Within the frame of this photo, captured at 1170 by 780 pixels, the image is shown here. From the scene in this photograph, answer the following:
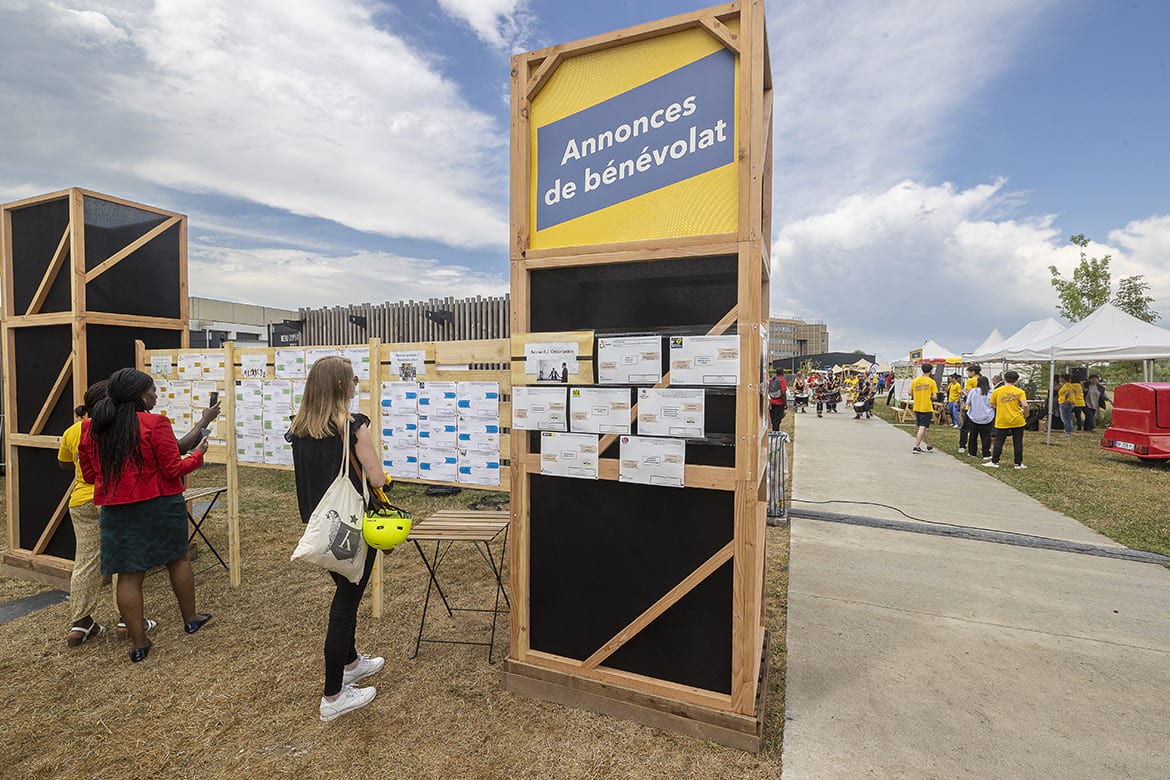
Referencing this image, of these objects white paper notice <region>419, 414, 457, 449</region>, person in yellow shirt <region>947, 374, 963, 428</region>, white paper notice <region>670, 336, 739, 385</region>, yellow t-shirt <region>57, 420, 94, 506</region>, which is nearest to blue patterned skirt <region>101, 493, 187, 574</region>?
yellow t-shirt <region>57, 420, 94, 506</region>

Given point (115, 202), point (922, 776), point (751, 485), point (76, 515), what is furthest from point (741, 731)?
point (115, 202)

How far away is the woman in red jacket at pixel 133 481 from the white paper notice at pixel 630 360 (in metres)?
2.74

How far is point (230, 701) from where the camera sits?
2912 mm

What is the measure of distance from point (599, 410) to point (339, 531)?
1.38 metres

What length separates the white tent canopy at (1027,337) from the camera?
16.0 meters

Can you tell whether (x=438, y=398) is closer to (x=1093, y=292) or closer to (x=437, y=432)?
(x=437, y=432)

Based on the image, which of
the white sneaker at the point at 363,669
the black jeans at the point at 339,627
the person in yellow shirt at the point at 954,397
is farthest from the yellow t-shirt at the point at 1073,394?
the black jeans at the point at 339,627

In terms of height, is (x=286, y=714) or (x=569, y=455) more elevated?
(x=569, y=455)

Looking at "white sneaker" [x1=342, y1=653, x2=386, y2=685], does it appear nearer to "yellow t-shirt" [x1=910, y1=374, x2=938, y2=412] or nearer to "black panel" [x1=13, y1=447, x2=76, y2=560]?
"black panel" [x1=13, y1=447, x2=76, y2=560]

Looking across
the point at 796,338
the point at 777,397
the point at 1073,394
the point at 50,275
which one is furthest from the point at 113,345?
the point at 796,338

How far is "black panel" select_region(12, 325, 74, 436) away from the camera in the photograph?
189 inches

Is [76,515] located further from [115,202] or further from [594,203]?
[594,203]

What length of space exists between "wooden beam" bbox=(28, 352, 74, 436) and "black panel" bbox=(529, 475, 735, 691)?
4.58 m

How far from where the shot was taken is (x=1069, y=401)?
14.9 meters
